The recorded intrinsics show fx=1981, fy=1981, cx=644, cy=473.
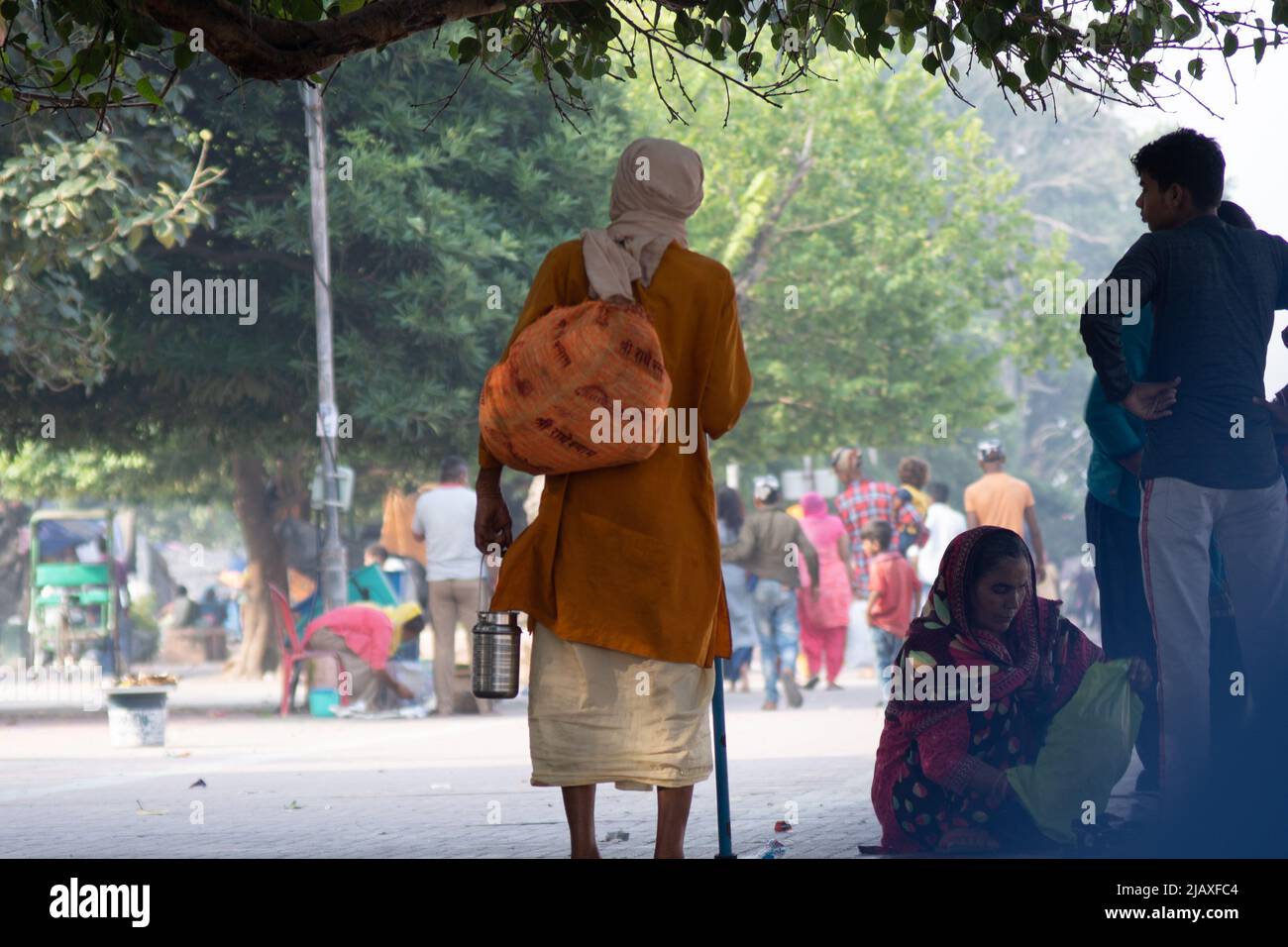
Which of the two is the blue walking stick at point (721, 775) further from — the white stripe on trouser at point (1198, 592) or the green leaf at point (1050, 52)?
the green leaf at point (1050, 52)

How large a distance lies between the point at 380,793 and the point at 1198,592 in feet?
15.2

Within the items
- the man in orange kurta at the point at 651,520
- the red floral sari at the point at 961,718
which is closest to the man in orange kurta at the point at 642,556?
the man in orange kurta at the point at 651,520

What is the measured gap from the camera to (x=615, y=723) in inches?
221

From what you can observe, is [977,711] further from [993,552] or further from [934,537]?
[934,537]

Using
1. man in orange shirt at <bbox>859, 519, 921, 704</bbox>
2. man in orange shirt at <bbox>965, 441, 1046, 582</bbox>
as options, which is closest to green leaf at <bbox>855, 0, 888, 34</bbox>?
man in orange shirt at <bbox>965, 441, 1046, 582</bbox>

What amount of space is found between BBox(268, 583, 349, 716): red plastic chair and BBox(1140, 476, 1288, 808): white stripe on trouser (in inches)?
437

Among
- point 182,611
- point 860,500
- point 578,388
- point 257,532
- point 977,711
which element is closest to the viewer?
point 578,388

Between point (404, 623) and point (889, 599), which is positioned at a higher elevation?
point (889, 599)

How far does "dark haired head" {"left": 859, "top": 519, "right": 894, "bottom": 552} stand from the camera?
52.9 feet

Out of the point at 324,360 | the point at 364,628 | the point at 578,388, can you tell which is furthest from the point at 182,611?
the point at 578,388

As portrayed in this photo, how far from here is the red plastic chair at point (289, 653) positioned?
A: 17.3m

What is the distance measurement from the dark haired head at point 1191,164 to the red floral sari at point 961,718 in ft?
4.40
